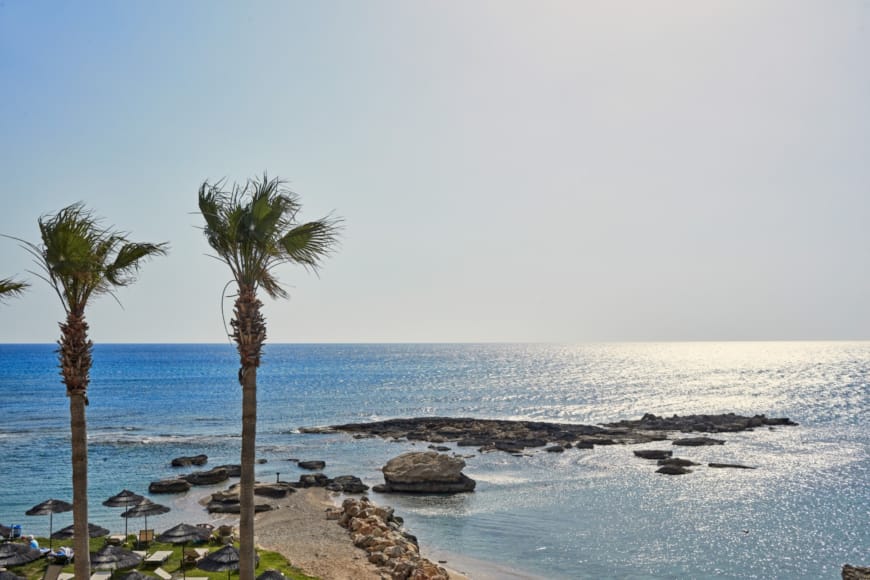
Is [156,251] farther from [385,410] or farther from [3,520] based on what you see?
[385,410]

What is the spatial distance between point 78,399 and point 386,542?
20.3 metres

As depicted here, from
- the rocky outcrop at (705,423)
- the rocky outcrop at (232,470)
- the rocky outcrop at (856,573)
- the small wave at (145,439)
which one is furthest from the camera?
the rocky outcrop at (705,423)

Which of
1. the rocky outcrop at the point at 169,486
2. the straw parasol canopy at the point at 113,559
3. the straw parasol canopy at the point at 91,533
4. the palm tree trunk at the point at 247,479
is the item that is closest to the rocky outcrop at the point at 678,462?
the rocky outcrop at the point at 169,486

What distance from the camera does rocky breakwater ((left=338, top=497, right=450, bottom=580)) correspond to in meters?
28.8

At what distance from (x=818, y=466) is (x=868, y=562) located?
3011cm

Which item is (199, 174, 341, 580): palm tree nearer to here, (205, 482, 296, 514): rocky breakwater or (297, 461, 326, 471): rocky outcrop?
(205, 482, 296, 514): rocky breakwater

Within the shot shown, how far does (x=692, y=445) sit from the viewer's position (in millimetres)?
72688

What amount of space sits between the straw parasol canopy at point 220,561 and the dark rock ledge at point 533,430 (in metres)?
46.7

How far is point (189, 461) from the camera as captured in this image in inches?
2411

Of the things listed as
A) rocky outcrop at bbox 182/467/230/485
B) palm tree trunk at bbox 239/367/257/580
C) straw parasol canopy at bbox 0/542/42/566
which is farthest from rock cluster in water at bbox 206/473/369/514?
palm tree trunk at bbox 239/367/257/580

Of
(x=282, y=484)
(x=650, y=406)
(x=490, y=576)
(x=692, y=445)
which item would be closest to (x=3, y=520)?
(x=282, y=484)

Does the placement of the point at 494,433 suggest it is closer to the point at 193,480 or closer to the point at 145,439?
the point at 193,480

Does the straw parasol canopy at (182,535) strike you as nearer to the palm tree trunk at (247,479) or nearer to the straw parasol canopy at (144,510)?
the straw parasol canopy at (144,510)

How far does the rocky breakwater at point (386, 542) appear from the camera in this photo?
28.8 meters
